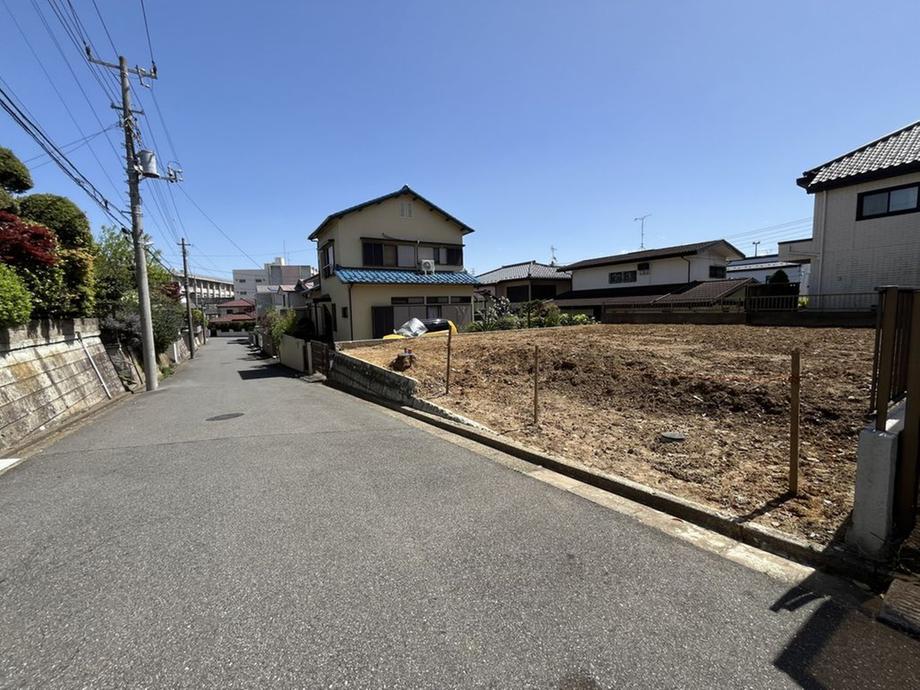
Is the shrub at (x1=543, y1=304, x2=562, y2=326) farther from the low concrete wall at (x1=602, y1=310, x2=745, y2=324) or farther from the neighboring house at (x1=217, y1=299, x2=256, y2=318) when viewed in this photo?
the neighboring house at (x1=217, y1=299, x2=256, y2=318)

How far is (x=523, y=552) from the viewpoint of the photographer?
125 inches

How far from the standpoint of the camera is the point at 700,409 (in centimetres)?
620

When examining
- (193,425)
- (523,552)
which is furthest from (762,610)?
(193,425)

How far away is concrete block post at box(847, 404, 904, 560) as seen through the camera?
9.03ft

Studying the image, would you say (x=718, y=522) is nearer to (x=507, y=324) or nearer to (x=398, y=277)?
(x=507, y=324)

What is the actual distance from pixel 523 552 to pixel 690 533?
4.67 ft

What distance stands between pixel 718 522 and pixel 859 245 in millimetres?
18120

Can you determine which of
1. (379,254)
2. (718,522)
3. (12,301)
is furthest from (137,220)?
(718,522)

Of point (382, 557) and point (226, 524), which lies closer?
point (382, 557)

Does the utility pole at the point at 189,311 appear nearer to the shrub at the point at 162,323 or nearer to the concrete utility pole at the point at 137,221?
the shrub at the point at 162,323

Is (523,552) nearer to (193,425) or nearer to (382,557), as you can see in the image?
(382,557)

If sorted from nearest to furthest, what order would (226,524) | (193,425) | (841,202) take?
(226,524)
(193,425)
(841,202)

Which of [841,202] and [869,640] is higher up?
[841,202]

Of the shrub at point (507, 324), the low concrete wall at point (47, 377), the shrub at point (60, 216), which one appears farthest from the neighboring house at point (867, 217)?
the shrub at point (60, 216)
